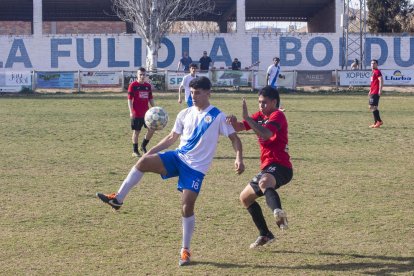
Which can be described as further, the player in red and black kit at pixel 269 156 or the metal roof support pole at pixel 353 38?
the metal roof support pole at pixel 353 38

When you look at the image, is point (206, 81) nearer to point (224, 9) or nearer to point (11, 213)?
point (11, 213)

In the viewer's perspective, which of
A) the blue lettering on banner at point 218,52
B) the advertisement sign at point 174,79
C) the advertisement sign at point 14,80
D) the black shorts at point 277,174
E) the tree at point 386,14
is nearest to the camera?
the black shorts at point 277,174

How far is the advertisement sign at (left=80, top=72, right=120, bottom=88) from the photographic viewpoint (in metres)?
37.3

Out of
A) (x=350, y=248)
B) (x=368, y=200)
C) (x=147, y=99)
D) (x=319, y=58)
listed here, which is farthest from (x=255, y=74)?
(x=350, y=248)

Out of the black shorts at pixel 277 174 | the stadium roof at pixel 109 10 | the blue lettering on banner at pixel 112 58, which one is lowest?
the black shorts at pixel 277 174

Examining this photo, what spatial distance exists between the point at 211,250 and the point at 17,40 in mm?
40417

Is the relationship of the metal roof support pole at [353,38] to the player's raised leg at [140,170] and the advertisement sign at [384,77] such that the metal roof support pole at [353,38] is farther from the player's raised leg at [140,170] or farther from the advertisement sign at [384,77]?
the player's raised leg at [140,170]

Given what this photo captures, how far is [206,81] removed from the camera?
779cm

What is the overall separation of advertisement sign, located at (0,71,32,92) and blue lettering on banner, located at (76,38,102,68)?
10.5 m

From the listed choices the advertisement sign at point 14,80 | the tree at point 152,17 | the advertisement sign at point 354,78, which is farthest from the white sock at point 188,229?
the tree at point 152,17

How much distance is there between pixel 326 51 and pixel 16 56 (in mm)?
19771

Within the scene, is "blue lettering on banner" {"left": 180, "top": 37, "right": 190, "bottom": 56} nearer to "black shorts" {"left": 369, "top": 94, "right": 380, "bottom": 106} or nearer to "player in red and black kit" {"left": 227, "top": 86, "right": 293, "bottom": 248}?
"black shorts" {"left": 369, "top": 94, "right": 380, "bottom": 106}

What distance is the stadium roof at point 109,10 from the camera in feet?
162

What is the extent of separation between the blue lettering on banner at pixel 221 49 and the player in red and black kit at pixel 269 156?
1532 inches
